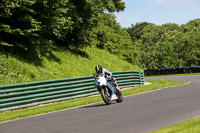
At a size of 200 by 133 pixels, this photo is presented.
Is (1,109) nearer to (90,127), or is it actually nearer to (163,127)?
(90,127)

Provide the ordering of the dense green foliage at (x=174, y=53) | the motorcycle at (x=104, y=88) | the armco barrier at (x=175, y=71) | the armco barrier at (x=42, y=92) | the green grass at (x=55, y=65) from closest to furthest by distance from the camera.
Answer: the motorcycle at (x=104, y=88) < the armco barrier at (x=42, y=92) < the green grass at (x=55, y=65) < the armco barrier at (x=175, y=71) < the dense green foliage at (x=174, y=53)

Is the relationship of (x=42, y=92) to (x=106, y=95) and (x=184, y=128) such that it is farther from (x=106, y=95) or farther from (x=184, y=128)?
(x=184, y=128)

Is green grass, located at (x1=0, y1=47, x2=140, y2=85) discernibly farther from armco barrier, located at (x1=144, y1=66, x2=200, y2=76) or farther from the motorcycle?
armco barrier, located at (x1=144, y1=66, x2=200, y2=76)

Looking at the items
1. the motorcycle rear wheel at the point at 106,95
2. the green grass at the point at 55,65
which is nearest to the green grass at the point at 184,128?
the motorcycle rear wheel at the point at 106,95

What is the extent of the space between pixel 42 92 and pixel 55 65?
834cm

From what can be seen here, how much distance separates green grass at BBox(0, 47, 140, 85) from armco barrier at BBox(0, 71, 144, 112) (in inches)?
101

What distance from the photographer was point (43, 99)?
16.4 metres

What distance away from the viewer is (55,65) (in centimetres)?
2466

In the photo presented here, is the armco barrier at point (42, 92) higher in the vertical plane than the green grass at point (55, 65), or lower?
lower

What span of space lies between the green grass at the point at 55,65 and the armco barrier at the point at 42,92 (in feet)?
8.45

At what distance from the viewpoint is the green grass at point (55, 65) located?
63.7 feet

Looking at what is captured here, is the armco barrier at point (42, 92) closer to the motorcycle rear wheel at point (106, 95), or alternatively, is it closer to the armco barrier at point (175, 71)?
the motorcycle rear wheel at point (106, 95)

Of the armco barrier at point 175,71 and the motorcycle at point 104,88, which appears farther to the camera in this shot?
the armco barrier at point 175,71

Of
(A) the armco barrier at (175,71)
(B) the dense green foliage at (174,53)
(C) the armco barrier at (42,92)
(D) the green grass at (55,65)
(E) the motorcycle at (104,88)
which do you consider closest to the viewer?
(E) the motorcycle at (104,88)
